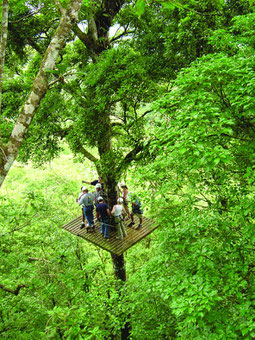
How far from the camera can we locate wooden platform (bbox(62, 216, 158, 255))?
7125 millimetres

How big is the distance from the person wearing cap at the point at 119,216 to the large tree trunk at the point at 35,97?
4884mm

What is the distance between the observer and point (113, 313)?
21.6ft

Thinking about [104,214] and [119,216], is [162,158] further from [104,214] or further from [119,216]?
[104,214]

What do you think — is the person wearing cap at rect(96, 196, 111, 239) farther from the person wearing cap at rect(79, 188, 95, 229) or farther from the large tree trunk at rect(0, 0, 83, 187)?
the large tree trunk at rect(0, 0, 83, 187)

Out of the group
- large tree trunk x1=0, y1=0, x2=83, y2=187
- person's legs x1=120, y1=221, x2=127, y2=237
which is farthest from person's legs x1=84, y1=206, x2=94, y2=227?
large tree trunk x1=0, y1=0, x2=83, y2=187

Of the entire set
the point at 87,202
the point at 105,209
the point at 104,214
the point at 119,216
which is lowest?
the point at 119,216

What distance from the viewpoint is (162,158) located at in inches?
168

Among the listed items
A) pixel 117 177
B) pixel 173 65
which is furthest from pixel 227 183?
pixel 173 65

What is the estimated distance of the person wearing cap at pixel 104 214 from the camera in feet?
22.5

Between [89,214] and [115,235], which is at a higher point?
[89,214]

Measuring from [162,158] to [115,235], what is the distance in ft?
14.1

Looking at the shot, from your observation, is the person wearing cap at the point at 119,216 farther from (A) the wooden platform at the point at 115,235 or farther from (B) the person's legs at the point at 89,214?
(B) the person's legs at the point at 89,214

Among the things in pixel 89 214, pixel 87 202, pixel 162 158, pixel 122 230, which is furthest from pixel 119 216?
pixel 162 158

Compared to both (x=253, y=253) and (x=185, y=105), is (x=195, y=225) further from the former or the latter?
(x=185, y=105)
